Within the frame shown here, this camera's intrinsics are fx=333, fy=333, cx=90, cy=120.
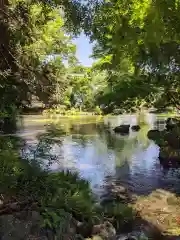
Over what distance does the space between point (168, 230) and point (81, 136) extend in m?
19.4

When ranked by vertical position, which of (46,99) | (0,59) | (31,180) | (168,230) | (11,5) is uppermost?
(11,5)

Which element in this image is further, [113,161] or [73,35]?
[113,161]

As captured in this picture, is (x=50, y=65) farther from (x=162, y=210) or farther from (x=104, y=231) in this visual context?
(x=104, y=231)

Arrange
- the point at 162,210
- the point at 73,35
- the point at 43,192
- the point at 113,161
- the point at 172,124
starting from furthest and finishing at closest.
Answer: the point at 172,124
the point at 113,161
the point at 162,210
the point at 73,35
the point at 43,192

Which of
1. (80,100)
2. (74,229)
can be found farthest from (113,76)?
(80,100)

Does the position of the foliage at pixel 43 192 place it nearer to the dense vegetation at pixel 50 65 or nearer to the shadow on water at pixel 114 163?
the dense vegetation at pixel 50 65

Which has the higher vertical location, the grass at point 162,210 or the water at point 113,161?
the water at point 113,161

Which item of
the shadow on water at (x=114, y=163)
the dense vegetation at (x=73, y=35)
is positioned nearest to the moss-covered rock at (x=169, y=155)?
the shadow on water at (x=114, y=163)

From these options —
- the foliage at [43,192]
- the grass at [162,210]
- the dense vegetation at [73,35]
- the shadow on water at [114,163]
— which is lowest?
the grass at [162,210]

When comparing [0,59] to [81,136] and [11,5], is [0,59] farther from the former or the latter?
[81,136]

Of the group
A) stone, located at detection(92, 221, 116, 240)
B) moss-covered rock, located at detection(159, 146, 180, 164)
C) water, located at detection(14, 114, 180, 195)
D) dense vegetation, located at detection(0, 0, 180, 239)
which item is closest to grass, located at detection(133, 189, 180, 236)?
water, located at detection(14, 114, 180, 195)

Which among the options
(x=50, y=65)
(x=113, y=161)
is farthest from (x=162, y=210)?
(x=113, y=161)

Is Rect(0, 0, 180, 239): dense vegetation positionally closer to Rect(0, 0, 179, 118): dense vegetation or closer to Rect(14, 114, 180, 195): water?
Rect(0, 0, 179, 118): dense vegetation

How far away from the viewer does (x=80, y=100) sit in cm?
6091
